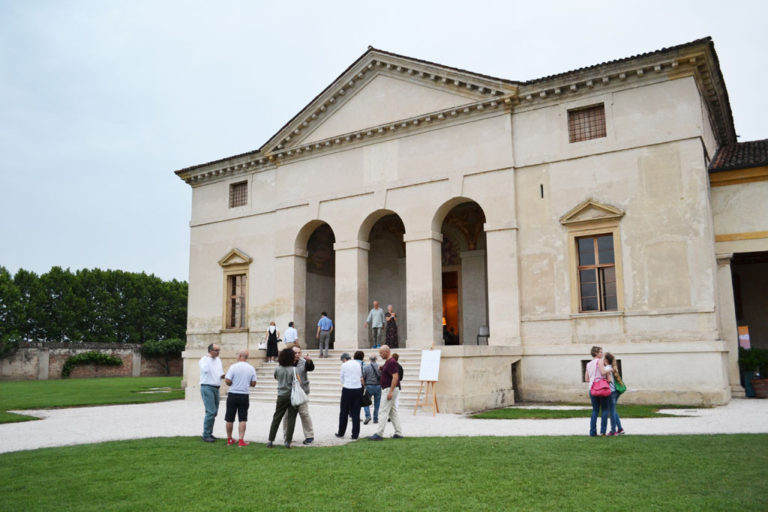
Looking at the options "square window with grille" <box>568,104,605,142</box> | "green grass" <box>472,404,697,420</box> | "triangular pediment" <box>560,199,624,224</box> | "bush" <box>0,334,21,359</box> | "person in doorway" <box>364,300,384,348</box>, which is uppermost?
"square window with grille" <box>568,104,605,142</box>

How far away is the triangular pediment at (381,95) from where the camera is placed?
21875 millimetres

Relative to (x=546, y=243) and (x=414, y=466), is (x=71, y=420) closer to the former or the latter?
(x=414, y=466)

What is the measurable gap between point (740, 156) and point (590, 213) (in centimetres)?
590

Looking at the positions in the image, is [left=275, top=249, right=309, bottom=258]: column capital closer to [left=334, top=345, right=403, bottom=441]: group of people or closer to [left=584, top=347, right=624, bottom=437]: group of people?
[left=334, top=345, right=403, bottom=441]: group of people

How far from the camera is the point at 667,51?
712 inches

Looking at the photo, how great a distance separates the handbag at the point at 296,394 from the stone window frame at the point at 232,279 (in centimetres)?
1696

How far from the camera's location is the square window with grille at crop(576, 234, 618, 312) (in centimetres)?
1922

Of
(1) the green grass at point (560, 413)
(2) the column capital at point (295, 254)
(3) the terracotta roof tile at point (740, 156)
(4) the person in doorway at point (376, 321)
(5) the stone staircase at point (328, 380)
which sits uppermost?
(3) the terracotta roof tile at point (740, 156)

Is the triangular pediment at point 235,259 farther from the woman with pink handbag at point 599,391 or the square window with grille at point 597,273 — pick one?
the woman with pink handbag at point 599,391

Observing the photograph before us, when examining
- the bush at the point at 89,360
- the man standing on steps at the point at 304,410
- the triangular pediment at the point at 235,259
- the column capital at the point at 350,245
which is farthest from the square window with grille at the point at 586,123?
the bush at the point at 89,360

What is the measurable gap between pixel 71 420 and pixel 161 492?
1005cm

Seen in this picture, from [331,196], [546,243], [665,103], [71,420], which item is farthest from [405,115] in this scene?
[71,420]

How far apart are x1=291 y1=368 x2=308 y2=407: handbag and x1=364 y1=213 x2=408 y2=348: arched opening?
16864 mm

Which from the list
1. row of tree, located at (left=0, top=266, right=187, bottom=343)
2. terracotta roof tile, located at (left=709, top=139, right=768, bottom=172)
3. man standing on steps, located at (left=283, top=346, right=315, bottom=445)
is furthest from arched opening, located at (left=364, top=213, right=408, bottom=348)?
row of tree, located at (left=0, top=266, right=187, bottom=343)
